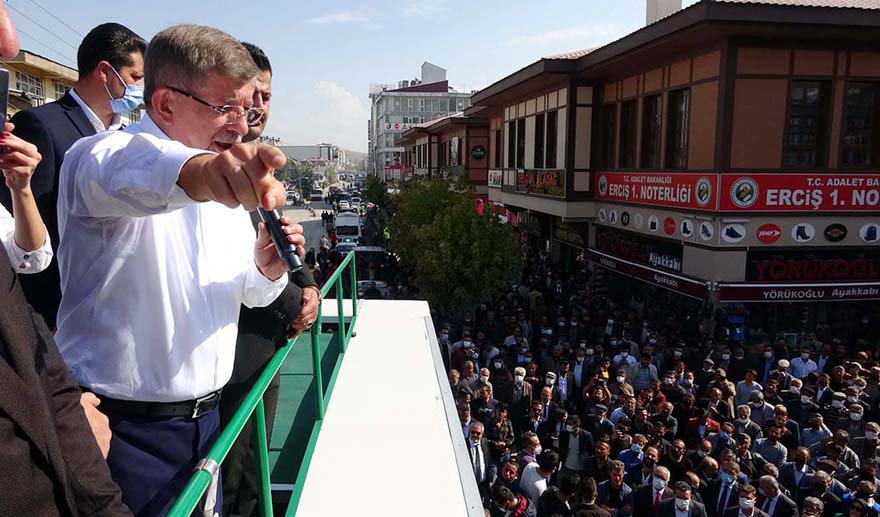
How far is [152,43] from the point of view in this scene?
1.66 meters

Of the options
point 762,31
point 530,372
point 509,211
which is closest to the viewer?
point 530,372

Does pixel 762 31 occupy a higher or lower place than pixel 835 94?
higher

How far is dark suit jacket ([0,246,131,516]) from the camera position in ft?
3.58

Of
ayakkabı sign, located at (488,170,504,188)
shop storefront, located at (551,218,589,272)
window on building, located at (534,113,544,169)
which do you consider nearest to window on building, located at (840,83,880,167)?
shop storefront, located at (551,218,589,272)

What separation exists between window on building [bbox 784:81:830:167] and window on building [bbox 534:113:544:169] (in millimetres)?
8079

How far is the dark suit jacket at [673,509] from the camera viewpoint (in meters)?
6.29

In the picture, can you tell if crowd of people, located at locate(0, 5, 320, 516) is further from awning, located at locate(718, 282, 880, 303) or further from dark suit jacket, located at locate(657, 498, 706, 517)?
awning, located at locate(718, 282, 880, 303)

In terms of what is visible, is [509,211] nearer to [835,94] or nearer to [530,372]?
[835,94]

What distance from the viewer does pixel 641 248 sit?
617 inches

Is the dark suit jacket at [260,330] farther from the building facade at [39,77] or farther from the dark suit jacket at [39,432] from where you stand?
the building facade at [39,77]

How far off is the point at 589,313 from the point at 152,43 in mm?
14369

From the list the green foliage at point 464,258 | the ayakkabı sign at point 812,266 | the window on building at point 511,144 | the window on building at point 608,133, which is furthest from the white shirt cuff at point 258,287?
the window on building at point 511,144

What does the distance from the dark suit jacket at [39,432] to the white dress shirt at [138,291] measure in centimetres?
34

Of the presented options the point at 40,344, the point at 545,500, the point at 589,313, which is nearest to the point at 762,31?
the point at 589,313
